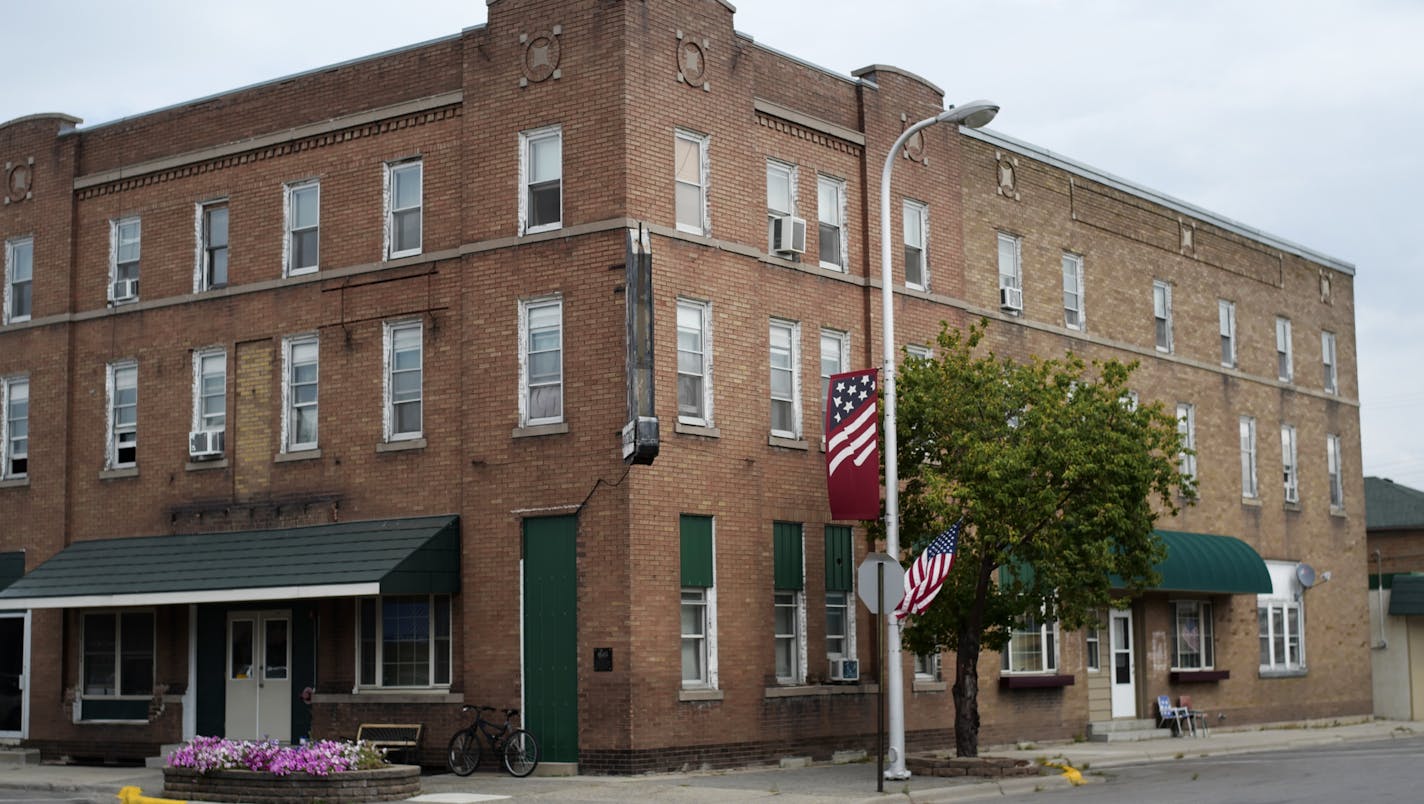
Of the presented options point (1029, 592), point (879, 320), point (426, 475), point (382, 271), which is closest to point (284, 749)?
point (426, 475)

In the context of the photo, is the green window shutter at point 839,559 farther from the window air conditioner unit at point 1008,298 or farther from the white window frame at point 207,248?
the white window frame at point 207,248

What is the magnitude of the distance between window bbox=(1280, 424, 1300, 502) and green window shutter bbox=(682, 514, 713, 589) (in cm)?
2137

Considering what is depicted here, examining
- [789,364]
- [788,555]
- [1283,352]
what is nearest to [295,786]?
[788,555]

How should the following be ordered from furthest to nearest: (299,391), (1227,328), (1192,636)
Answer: (1227,328) < (1192,636) < (299,391)

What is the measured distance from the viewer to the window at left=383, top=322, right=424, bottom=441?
27.6 meters

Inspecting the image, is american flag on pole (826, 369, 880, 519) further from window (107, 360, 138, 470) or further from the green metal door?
window (107, 360, 138, 470)

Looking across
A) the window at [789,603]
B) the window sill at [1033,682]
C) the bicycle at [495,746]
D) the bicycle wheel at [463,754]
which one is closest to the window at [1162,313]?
the window sill at [1033,682]

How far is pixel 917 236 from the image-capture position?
31.2 metres

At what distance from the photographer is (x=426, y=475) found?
27125mm

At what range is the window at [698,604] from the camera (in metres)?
25.6

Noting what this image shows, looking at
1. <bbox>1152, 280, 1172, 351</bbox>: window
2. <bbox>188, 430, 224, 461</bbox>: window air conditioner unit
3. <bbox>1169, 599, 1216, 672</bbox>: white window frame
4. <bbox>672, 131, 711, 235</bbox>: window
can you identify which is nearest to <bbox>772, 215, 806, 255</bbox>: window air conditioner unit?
<bbox>672, 131, 711, 235</bbox>: window

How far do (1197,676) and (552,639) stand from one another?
18007 millimetres

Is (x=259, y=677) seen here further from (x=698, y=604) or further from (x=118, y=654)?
(x=698, y=604)

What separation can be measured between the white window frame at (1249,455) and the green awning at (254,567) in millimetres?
21554
